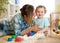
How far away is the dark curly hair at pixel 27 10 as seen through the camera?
4.00 feet

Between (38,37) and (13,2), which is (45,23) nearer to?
(38,37)

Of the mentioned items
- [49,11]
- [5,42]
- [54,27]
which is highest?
[49,11]

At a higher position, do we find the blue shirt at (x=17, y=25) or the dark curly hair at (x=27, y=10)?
the dark curly hair at (x=27, y=10)

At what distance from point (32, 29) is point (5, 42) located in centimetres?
25

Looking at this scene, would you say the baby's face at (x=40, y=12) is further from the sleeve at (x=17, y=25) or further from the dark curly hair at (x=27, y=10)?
the sleeve at (x=17, y=25)

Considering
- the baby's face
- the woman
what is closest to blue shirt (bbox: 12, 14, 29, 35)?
the woman

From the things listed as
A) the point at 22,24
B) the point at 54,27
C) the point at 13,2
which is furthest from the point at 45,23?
the point at 13,2

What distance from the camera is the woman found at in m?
1.21

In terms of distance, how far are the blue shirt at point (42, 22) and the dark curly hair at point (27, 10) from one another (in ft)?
0.28

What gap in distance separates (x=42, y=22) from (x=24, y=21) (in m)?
0.16

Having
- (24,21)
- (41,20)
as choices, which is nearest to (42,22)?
(41,20)

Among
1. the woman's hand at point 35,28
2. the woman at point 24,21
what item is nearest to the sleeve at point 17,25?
the woman at point 24,21

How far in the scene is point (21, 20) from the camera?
4.06ft

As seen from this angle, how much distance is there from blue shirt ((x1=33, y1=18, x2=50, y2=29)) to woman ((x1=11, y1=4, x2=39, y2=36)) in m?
0.04
